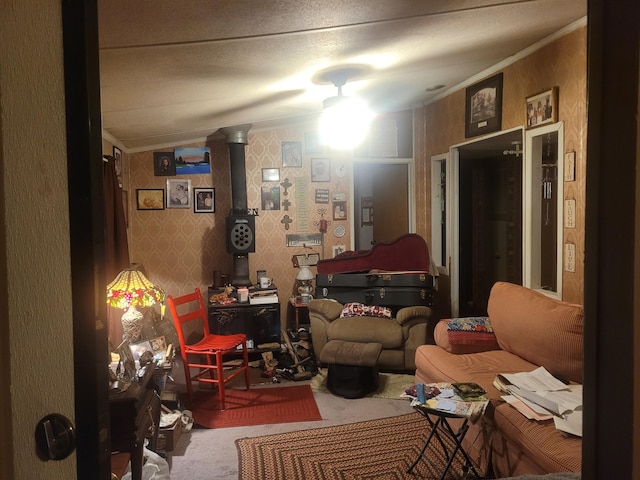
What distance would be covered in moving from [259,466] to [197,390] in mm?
1460

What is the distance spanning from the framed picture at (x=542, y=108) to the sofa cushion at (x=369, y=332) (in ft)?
6.60

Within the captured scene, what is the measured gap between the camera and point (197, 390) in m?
4.08

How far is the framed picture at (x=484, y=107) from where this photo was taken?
3.94 m

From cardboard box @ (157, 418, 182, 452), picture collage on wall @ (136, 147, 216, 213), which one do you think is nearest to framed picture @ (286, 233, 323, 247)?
picture collage on wall @ (136, 147, 216, 213)

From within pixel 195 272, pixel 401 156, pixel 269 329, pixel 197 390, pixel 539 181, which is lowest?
pixel 197 390

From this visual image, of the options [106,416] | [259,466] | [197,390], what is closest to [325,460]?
[259,466]

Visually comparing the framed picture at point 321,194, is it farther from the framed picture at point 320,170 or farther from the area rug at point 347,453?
the area rug at point 347,453

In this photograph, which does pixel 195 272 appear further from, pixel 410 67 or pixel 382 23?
pixel 382 23

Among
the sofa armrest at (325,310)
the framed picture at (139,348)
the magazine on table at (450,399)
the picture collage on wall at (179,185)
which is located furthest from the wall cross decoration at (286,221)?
the magazine on table at (450,399)

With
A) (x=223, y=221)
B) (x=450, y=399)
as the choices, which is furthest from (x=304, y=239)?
(x=450, y=399)

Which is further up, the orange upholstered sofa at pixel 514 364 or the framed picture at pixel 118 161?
the framed picture at pixel 118 161

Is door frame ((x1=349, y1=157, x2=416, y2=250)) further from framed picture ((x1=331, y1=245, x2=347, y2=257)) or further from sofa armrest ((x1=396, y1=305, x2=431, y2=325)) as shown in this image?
sofa armrest ((x1=396, y1=305, x2=431, y2=325))

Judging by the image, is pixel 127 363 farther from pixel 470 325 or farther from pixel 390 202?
pixel 390 202

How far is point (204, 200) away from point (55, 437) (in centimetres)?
454
